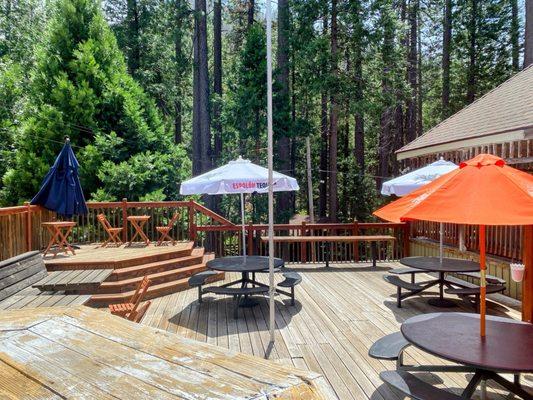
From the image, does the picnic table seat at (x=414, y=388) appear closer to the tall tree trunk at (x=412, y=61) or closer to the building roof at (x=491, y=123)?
the building roof at (x=491, y=123)

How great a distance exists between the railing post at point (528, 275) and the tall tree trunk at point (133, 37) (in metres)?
19.1

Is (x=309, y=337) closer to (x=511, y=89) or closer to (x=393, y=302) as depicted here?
(x=393, y=302)

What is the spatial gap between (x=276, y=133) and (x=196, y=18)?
6.38m

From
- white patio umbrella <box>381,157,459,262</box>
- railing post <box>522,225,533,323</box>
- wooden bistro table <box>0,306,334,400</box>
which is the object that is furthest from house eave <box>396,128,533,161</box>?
wooden bistro table <box>0,306,334,400</box>

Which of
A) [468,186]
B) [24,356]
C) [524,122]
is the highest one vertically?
[524,122]

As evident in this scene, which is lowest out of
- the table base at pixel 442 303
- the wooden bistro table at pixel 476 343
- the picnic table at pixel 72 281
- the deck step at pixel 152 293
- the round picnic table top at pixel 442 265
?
the table base at pixel 442 303

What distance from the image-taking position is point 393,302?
6.78 metres

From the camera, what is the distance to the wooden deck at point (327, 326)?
4062 mm

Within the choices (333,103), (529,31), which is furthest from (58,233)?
(529,31)

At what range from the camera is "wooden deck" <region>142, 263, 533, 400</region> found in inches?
160

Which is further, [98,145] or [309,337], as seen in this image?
[98,145]

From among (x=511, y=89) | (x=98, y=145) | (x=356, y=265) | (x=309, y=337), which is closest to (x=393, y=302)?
(x=309, y=337)

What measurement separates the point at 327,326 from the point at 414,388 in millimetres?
2844

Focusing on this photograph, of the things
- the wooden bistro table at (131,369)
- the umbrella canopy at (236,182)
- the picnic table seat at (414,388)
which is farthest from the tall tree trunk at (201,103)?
the wooden bistro table at (131,369)
